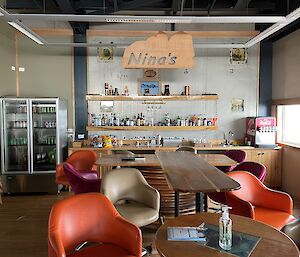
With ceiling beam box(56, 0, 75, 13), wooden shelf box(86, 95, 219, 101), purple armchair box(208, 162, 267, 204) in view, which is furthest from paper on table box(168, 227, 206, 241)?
wooden shelf box(86, 95, 219, 101)

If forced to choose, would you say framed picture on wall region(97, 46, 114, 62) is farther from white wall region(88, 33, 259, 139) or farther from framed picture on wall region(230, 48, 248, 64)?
framed picture on wall region(230, 48, 248, 64)

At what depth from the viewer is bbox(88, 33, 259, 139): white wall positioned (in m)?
7.12

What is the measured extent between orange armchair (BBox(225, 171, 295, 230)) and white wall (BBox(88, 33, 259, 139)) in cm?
390

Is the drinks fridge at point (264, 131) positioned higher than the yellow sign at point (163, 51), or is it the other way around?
the yellow sign at point (163, 51)

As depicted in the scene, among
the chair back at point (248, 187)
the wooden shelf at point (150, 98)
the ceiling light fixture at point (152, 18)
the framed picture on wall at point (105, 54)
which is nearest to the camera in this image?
the chair back at point (248, 187)

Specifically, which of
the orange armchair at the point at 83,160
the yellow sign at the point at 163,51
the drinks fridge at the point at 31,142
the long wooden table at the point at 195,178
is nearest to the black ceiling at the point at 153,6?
the drinks fridge at the point at 31,142

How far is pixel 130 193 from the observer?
3.59m

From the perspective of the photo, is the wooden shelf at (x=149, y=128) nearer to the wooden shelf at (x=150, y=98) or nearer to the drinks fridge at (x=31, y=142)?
the wooden shelf at (x=150, y=98)

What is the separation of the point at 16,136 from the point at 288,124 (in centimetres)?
618

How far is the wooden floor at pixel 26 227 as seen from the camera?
360 centimetres

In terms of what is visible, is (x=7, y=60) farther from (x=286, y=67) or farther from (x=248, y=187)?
(x=286, y=67)

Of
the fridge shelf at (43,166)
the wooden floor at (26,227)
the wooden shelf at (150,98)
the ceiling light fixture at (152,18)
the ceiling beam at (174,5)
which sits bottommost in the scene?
the wooden floor at (26,227)

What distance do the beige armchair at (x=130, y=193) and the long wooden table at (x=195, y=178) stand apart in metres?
0.35

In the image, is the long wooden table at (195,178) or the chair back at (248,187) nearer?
the long wooden table at (195,178)
